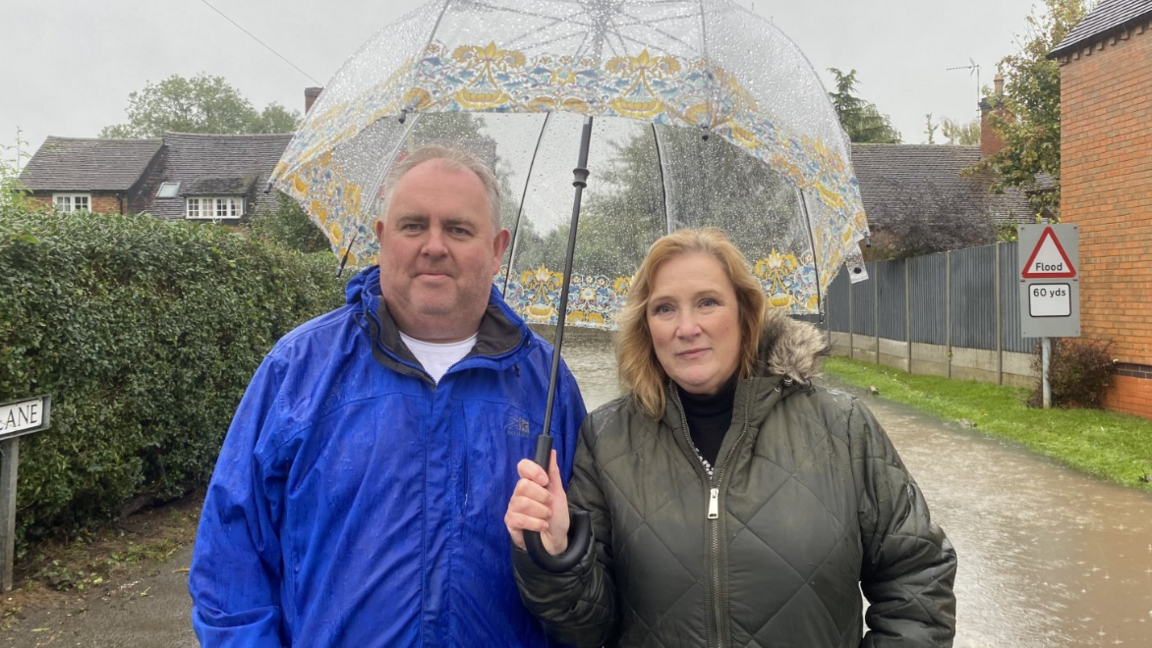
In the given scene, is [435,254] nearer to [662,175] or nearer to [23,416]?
[662,175]

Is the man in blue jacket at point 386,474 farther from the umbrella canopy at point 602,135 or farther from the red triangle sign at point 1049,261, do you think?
the red triangle sign at point 1049,261

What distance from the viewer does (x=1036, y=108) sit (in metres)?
18.4

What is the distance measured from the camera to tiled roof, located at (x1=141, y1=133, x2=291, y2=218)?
37844mm

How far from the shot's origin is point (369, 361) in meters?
2.04

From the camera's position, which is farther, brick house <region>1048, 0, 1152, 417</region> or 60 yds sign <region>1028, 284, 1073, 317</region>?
60 yds sign <region>1028, 284, 1073, 317</region>

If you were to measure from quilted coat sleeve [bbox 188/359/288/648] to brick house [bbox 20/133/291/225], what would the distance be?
37.2m

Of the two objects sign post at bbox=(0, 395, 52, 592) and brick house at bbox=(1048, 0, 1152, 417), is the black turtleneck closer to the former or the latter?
sign post at bbox=(0, 395, 52, 592)

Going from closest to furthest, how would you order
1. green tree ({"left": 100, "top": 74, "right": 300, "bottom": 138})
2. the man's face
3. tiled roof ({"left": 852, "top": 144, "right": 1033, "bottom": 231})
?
the man's face, tiled roof ({"left": 852, "top": 144, "right": 1033, "bottom": 231}), green tree ({"left": 100, "top": 74, "right": 300, "bottom": 138})

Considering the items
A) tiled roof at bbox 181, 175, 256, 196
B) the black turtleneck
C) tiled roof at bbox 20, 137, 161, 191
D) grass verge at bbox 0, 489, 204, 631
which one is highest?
tiled roof at bbox 20, 137, 161, 191

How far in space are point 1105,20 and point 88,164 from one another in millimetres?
41801

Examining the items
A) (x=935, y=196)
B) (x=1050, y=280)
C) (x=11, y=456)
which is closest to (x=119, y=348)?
(x=11, y=456)

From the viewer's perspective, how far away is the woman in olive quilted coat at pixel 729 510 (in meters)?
1.96

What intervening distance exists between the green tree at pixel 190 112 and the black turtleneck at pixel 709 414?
65.8 metres

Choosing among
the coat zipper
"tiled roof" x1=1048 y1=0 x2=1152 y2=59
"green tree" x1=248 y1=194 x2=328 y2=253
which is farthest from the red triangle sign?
"green tree" x1=248 y1=194 x2=328 y2=253
